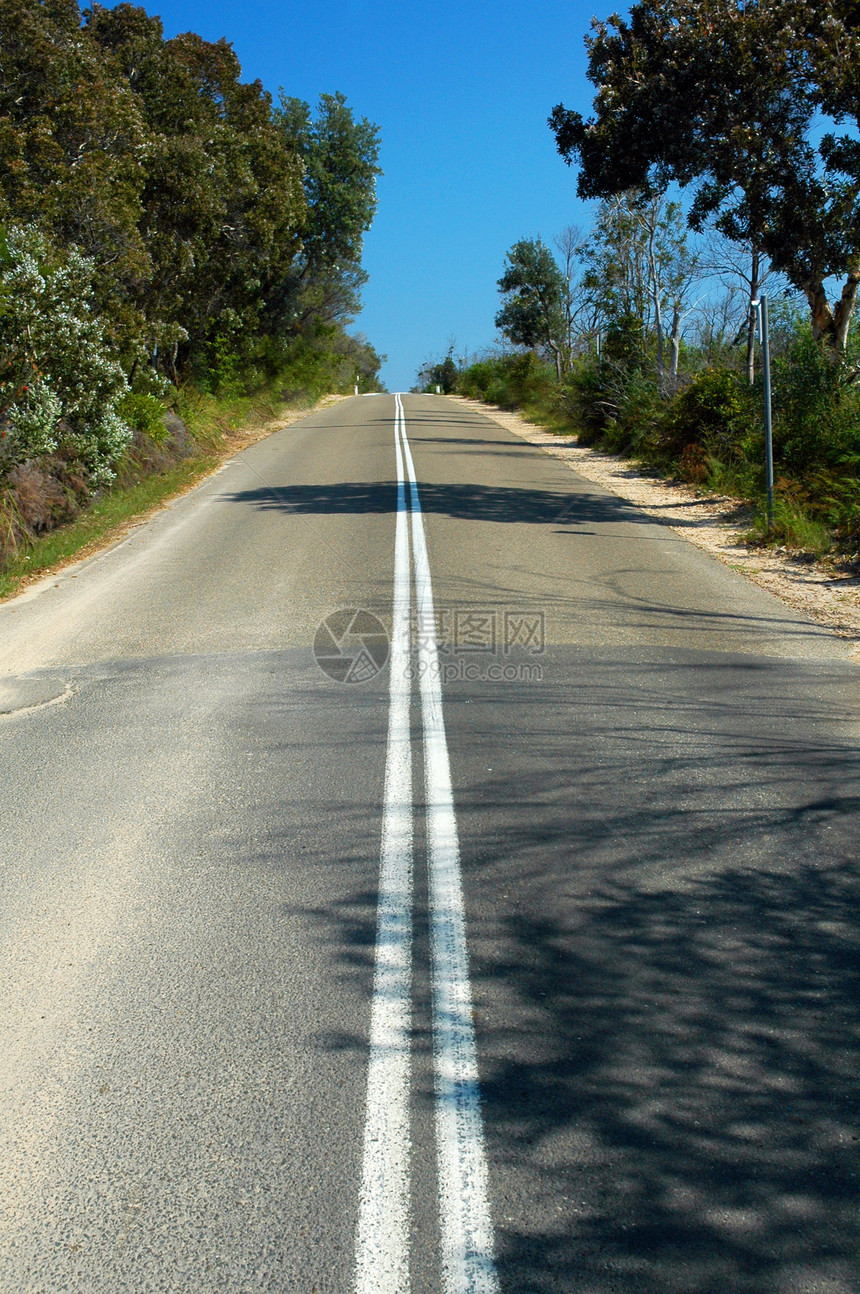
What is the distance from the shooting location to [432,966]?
140 inches

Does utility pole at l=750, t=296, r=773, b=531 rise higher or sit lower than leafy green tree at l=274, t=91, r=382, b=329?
lower

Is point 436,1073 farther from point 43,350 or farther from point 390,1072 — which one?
point 43,350

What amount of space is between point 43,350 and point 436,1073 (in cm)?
1088

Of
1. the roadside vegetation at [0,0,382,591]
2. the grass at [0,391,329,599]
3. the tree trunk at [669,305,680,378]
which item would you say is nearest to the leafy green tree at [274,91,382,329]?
the roadside vegetation at [0,0,382,591]

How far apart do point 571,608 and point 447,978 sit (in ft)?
18.6

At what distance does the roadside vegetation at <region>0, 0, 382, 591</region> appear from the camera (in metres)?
11.9

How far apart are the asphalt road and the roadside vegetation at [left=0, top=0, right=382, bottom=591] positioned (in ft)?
17.5

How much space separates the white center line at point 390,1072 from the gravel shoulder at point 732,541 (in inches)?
171

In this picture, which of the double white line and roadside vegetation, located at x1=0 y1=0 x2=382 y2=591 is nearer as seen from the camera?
the double white line

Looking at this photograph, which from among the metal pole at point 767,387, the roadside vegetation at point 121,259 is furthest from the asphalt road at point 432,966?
the roadside vegetation at point 121,259

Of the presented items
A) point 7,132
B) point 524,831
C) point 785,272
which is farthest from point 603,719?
point 7,132

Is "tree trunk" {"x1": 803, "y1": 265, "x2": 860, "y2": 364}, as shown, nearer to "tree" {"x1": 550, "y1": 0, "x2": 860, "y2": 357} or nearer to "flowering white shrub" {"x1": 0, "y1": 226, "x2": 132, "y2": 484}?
"tree" {"x1": 550, "y1": 0, "x2": 860, "y2": 357}

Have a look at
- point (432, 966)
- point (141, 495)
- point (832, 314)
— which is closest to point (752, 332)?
point (832, 314)

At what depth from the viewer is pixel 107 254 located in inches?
616
